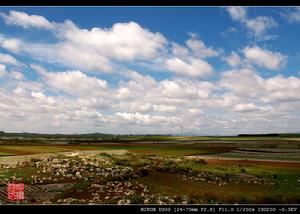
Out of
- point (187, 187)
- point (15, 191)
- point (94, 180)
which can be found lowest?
point (187, 187)

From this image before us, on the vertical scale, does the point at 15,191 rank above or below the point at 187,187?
above

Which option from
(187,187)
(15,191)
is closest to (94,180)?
(187,187)

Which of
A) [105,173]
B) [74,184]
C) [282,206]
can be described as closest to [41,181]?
[74,184]

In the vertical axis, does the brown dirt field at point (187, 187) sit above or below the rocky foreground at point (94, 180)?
below

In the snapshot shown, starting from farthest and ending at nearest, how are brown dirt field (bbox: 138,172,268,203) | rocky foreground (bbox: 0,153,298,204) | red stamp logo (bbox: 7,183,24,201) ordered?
brown dirt field (bbox: 138,172,268,203)
rocky foreground (bbox: 0,153,298,204)
red stamp logo (bbox: 7,183,24,201)

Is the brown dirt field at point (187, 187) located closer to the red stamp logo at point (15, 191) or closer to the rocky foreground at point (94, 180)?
the rocky foreground at point (94, 180)

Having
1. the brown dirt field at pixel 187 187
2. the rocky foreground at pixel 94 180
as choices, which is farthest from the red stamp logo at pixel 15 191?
the brown dirt field at pixel 187 187

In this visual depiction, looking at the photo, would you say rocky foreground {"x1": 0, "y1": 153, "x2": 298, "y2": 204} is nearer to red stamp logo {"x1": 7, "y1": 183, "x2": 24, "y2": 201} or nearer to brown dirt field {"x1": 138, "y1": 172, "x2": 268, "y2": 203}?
brown dirt field {"x1": 138, "y1": 172, "x2": 268, "y2": 203}

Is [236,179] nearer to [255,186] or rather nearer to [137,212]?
[255,186]

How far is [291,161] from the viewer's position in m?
56.0

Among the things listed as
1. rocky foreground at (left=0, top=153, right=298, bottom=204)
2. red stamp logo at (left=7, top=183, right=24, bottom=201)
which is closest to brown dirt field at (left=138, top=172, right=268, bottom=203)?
rocky foreground at (left=0, top=153, right=298, bottom=204)

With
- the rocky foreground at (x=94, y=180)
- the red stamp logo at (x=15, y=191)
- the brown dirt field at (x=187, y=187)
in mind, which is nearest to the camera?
the red stamp logo at (x=15, y=191)

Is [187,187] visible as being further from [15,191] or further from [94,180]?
[15,191]

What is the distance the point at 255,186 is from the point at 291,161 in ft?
75.8
